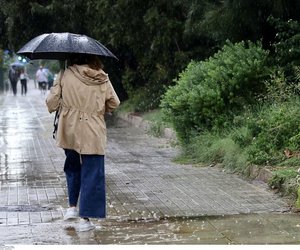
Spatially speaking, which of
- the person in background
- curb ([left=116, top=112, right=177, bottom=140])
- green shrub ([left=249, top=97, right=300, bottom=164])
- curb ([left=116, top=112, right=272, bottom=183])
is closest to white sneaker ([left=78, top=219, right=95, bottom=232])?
the person in background

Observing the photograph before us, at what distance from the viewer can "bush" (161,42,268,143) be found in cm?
1170

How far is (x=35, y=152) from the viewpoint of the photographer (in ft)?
44.2

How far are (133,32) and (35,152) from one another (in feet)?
22.3

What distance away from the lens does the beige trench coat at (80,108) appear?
6.99 metres

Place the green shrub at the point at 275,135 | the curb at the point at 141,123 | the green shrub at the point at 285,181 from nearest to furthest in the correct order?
the green shrub at the point at 285,181 → the green shrub at the point at 275,135 → the curb at the point at 141,123

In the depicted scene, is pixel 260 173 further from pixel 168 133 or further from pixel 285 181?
pixel 168 133

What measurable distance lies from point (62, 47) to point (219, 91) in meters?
5.00

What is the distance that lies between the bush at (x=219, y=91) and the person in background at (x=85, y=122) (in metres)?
4.68

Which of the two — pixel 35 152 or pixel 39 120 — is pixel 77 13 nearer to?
pixel 39 120

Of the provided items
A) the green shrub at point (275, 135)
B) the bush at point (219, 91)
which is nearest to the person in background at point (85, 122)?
the green shrub at point (275, 135)

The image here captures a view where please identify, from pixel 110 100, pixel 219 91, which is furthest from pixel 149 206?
pixel 219 91

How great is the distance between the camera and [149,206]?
812 centimetres

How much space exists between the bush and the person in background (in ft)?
15.4

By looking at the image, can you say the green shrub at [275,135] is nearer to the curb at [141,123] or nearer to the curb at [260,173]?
the curb at [260,173]
